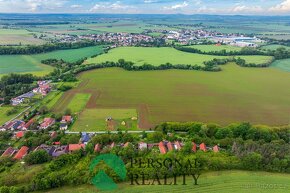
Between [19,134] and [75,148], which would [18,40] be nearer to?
[19,134]

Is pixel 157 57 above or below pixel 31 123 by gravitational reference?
above

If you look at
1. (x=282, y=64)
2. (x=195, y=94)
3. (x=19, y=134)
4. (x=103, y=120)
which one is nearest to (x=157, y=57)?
(x=282, y=64)

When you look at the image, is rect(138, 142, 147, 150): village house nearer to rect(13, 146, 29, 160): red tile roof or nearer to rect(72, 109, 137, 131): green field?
rect(72, 109, 137, 131): green field

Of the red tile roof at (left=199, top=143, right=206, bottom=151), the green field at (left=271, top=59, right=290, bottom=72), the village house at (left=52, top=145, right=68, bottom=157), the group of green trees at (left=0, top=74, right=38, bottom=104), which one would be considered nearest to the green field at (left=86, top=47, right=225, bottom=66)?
the green field at (left=271, top=59, right=290, bottom=72)

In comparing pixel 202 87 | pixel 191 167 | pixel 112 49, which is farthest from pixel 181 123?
pixel 112 49

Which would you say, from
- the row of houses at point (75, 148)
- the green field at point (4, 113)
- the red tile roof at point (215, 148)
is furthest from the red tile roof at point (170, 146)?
the green field at point (4, 113)

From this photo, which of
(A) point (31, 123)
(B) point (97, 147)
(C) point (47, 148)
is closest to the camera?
(B) point (97, 147)
